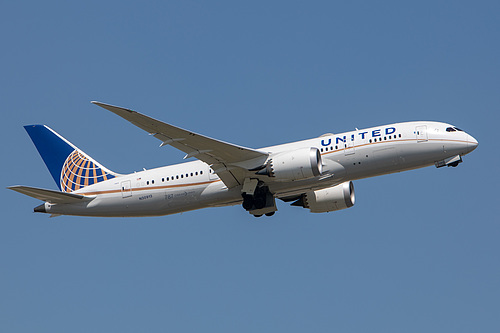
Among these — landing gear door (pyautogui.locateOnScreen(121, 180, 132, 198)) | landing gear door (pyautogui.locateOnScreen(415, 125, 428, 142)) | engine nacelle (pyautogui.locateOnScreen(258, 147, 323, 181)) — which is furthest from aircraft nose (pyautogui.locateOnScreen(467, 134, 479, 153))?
landing gear door (pyautogui.locateOnScreen(121, 180, 132, 198))

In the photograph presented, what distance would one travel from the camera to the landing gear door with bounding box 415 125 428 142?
1549 inches

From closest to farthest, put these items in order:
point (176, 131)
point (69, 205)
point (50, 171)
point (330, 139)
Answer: point (176, 131), point (330, 139), point (69, 205), point (50, 171)

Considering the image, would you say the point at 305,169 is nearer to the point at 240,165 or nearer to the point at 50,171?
the point at 240,165

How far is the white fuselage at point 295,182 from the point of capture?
3916 cm

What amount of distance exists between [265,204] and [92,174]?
11071 millimetres

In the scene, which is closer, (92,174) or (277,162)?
(277,162)

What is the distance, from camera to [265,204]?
4059cm

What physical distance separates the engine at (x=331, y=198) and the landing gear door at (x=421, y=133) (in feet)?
21.3

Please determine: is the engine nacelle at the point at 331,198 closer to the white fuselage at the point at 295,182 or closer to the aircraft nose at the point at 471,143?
the white fuselage at the point at 295,182

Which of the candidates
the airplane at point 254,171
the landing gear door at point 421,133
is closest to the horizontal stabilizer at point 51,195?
the airplane at point 254,171

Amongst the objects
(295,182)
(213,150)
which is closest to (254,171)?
(295,182)

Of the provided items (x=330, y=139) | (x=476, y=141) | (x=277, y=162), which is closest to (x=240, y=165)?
(x=277, y=162)

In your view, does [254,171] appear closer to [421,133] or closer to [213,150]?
[213,150]

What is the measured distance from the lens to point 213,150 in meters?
39.4
